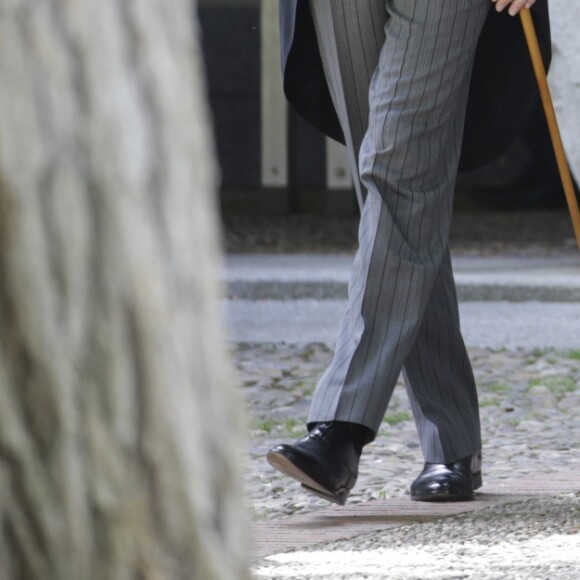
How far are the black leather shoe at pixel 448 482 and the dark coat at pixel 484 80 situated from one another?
699mm

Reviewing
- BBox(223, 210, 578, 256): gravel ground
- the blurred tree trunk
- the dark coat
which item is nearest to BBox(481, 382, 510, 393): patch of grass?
the dark coat

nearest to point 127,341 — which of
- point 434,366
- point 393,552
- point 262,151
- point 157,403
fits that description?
point 157,403

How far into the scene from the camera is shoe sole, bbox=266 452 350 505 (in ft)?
10.8

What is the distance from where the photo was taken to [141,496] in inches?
51.5

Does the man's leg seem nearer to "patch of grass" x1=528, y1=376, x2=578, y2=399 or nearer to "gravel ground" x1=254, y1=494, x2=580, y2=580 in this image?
"gravel ground" x1=254, y1=494, x2=580, y2=580

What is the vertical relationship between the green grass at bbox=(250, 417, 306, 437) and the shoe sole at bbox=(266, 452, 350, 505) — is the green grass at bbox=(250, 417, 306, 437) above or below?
below

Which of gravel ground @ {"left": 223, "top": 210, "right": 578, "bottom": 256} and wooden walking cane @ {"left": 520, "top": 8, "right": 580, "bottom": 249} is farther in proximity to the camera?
gravel ground @ {"left": 223, "top": 210, "right": 578, "bottom": 256}

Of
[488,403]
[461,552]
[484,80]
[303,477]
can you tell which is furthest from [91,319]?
[488,403]

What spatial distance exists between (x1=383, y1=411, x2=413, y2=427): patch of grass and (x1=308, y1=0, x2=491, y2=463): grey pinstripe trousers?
1.85m

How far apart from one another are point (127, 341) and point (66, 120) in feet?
0.57

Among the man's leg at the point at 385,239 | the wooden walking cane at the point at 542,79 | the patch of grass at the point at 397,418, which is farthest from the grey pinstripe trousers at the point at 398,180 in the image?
the patch of grass at the point at 397,418

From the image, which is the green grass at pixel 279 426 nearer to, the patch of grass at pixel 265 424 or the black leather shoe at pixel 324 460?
the patch of grass at pixel 265 424

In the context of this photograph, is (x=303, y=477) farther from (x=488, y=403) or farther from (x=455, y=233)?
(x=455, y=233)

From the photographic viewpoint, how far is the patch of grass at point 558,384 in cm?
581
